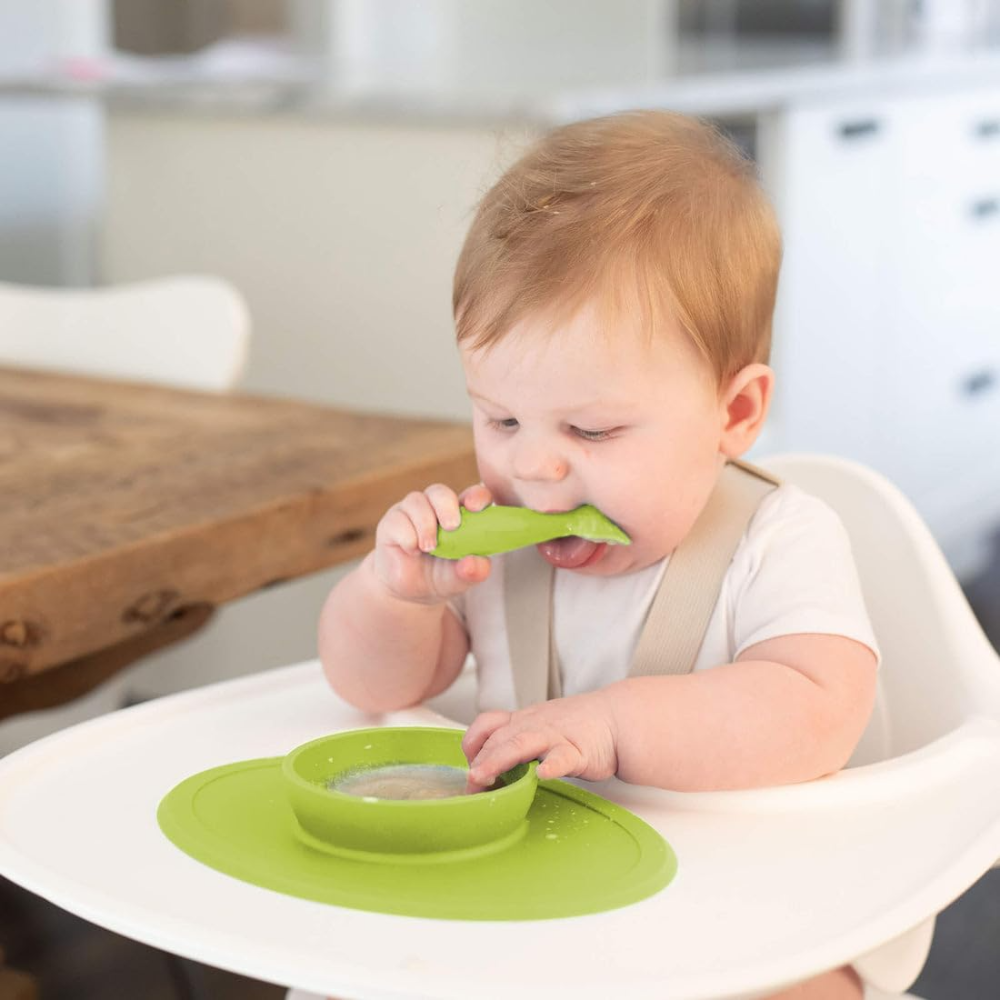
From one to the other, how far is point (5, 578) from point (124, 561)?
0.26 feet

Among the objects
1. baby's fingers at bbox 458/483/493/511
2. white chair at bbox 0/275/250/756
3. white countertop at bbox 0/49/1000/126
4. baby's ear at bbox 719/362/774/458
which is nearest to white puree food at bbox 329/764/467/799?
baby's fingers at bbox 458/483/493/511

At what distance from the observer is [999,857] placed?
658mm

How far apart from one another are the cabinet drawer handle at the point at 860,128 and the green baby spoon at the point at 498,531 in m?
Answer: 1.74

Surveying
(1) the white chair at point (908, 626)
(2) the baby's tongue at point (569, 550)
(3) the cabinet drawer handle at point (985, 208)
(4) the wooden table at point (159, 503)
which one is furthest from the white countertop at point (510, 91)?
(2) the baby's tongue at point (569, 550)

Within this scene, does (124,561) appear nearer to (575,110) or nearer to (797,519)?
(797,519)

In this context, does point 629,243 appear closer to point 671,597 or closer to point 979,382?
point 671,597

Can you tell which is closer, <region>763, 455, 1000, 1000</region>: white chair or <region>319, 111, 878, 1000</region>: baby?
<region>319, 111, 878, 1000</region>: baby

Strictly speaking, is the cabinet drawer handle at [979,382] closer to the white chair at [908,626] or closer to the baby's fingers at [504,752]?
the white chair at [908,626]

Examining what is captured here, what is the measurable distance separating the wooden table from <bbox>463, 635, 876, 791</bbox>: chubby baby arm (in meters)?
0.30

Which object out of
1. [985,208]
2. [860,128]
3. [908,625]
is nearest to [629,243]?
[908,625]

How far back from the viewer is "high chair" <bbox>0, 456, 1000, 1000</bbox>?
0.54 m

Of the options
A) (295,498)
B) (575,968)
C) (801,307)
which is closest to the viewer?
(575,968)

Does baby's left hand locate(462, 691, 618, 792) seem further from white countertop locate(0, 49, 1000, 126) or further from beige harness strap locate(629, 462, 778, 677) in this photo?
white countertop locate(0, 49, 1000, 126)

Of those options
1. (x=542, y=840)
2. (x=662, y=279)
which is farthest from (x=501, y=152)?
(x=542, y=840)
